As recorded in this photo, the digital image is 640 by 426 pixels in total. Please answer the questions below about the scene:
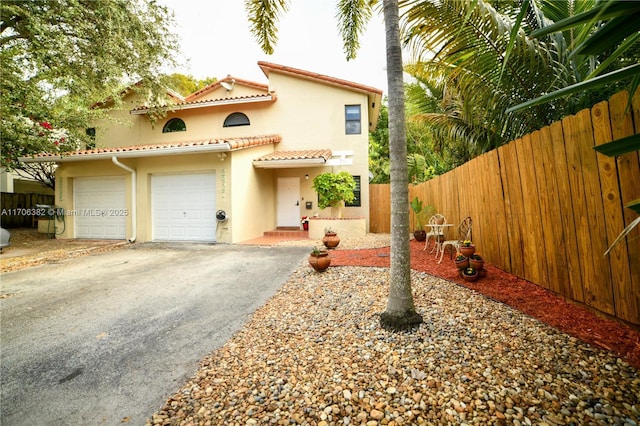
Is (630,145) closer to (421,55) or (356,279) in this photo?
(421,55)

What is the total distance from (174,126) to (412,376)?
1401 centimetres

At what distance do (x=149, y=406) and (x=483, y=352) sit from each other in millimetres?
2643

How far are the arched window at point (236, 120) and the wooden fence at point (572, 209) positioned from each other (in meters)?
10.2

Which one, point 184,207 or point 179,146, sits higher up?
point 179,146

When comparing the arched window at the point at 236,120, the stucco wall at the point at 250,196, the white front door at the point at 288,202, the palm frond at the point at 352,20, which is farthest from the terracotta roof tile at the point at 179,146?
the palm frond at the point at 352,20

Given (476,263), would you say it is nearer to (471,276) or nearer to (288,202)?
(471,276)

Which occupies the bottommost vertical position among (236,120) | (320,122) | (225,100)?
(320,122)

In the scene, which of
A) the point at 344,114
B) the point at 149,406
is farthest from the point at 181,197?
the point at 149,406

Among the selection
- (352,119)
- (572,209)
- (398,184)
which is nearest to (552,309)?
(572,209)

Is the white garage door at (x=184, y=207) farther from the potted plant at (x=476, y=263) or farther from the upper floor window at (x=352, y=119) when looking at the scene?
the potted plant at (x=476, y=263)

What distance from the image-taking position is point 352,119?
1179 centimetres

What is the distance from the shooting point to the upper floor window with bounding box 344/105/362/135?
11750mm

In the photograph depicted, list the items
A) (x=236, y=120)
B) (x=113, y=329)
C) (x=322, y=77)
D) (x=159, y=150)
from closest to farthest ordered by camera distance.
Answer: (x=113, y=329) → (x=159, y=150) → (x=322, y=77) → (x=236, y=120)

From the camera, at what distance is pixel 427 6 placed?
329 centimetres
